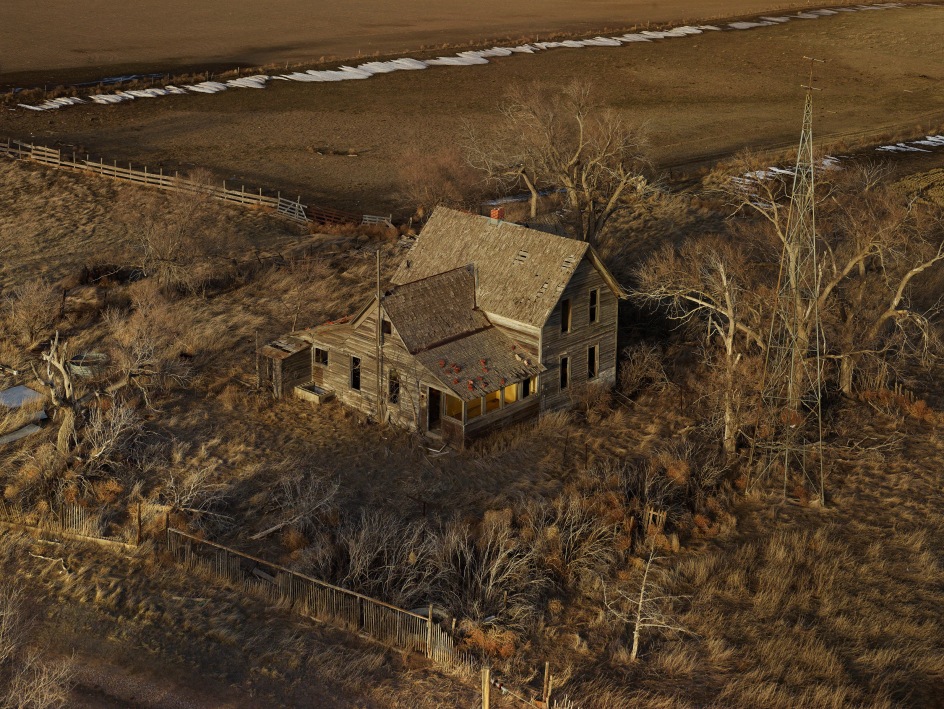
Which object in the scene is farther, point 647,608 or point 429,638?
point 647,608

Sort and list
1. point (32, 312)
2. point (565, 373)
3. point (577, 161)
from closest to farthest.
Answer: point (565, 373) < point (32, 312) < point (577, 161)

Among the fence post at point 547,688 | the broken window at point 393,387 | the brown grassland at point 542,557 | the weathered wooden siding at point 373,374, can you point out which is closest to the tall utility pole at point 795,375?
the brown grassland at point 542,557

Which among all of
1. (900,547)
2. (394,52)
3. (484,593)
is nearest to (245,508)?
(484,593)

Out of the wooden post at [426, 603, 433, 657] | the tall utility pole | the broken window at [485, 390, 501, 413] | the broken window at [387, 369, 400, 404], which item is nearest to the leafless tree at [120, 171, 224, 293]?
the broken window at [387, 369, 400, 404]

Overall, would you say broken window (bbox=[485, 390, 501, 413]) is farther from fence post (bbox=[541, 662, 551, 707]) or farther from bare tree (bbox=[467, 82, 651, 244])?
fence post (bbox=[541, 662, 551, 707])

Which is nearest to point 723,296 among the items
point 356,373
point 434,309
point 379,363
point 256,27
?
point 434,309

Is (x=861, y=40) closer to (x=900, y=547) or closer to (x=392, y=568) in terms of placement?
(x=900, y=547)

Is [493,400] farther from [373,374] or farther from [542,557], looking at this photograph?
[542,557]
